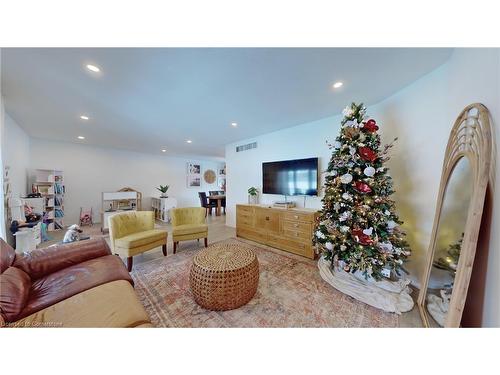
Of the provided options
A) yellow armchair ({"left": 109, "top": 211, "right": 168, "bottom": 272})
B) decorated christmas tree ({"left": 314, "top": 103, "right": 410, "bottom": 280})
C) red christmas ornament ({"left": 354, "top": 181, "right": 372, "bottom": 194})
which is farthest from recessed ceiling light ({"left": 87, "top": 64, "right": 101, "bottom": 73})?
red christmas ornament ({"left": 354, "top": 181, "right": 372, "bottom": 194})

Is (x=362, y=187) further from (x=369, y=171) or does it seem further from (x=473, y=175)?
(x=473, y=175)

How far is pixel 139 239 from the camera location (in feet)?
7.59

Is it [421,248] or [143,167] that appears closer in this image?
[421,248]

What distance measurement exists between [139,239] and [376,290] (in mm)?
2993

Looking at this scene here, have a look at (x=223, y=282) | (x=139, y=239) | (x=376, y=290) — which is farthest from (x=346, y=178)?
(x=139, y=239)

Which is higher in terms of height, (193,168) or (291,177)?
(193,168)

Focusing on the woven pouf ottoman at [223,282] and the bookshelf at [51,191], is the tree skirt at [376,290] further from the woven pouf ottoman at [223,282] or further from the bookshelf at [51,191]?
the bookshelf at [51,191]

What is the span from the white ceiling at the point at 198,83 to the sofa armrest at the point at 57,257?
5.86 feet
